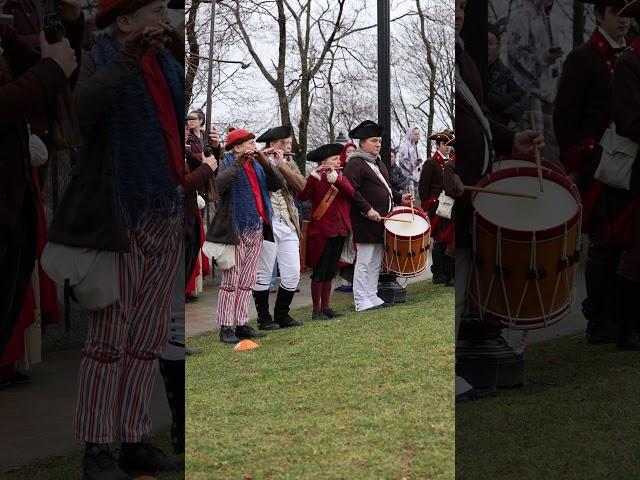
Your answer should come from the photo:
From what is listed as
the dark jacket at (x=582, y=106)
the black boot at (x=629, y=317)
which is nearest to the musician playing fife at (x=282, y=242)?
the dark jacket at (x=582, y=106)

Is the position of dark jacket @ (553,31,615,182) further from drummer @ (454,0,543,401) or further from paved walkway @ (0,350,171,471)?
paved walkway @ (0,350,171,471)

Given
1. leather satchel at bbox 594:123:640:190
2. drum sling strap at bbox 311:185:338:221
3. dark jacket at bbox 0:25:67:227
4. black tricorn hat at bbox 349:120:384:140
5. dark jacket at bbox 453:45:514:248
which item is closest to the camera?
dark jacket at bbox 0:25:67:227

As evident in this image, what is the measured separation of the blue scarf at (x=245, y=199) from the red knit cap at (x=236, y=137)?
0.16 ft

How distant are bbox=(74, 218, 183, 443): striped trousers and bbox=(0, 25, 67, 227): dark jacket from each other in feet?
1.27

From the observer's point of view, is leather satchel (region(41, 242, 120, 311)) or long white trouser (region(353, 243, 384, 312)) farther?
long white trouser (region(353, 243, 384, 312))

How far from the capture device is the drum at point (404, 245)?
3805 mm

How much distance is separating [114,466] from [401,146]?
1.30 meters

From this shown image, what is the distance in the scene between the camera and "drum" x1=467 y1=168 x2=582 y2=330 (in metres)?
3.63

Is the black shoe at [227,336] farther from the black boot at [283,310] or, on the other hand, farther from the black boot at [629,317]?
the black boot at [629,317]

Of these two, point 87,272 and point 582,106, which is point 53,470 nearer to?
point 87,272

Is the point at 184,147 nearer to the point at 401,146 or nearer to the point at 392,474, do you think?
the point at 401,146

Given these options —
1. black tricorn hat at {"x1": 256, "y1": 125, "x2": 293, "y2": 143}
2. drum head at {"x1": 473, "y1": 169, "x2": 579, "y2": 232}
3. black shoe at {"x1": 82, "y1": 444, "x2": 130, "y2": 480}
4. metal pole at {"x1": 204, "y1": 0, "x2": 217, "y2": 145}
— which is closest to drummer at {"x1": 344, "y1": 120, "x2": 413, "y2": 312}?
black tricorn hat at {"x1": 256, "y1": 125, "x2": 293, "y2": 143}

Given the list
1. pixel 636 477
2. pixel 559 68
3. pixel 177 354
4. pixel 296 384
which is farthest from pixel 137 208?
pixel 636 477

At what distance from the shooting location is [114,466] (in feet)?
11.8
